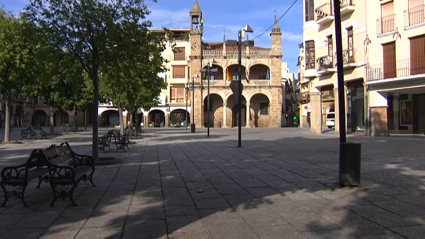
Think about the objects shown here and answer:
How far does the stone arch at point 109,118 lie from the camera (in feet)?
264

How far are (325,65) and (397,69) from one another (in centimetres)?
612

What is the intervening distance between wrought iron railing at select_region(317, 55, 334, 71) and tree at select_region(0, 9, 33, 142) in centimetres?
2061

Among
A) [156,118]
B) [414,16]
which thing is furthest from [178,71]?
[414,16]

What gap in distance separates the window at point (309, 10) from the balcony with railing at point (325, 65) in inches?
171

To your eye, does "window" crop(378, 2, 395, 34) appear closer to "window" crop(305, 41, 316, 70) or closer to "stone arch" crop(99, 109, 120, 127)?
"window" crop(305, 41, 316, 70)

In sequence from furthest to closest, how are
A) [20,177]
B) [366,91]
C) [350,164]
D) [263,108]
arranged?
1. [263,108]
2. [366,91]
3. [350,164]
4. [20,177]

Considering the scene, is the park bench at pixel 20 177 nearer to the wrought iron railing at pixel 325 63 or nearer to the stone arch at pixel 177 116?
the wrought iron railing at pixel 325 63

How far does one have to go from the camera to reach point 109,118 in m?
82.2

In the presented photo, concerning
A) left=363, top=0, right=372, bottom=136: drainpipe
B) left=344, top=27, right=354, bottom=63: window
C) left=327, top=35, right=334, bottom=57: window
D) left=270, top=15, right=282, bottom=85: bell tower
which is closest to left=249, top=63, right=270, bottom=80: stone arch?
left=270, top=15, right=282, bottom=85: bell tower

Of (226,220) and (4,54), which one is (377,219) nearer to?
(226,220)

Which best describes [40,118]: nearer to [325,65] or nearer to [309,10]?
[309,10]

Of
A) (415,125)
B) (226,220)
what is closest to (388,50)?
(415,125)

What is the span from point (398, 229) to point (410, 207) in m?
1.34

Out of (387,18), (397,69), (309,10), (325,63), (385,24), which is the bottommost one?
(397,69)
